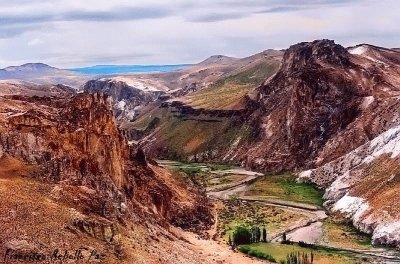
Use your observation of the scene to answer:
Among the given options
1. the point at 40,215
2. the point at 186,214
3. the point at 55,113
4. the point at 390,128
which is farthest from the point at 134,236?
the point at 390,128

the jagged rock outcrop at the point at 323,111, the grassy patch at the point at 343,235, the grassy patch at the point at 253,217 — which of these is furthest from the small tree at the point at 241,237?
the jagged rock outcrop at the point at 323,111

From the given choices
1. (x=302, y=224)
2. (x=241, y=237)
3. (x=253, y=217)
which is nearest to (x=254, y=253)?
(x=241, y=237)

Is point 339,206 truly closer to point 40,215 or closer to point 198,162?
point 40,215

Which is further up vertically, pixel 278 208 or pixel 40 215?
pixel 40 215

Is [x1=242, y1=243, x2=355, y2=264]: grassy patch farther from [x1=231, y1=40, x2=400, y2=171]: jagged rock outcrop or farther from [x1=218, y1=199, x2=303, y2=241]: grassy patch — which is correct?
[x1=231, y1=40, x2=400, y2=171]: jagged rock outcrop

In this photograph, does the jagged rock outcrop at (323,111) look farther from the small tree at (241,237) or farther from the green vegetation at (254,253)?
the green vegetation at (254,253)

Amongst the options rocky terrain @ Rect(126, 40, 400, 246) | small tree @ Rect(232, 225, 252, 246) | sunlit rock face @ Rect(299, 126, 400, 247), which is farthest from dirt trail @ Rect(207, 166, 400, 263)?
small tree @ Rect(232, 225, 252, 246)

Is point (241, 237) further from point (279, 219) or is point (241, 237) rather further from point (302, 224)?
point (279, 219)

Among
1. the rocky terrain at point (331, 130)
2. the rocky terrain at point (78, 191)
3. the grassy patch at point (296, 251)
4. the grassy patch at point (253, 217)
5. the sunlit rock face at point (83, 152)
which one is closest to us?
the rocky terrain at point (78, 191)
